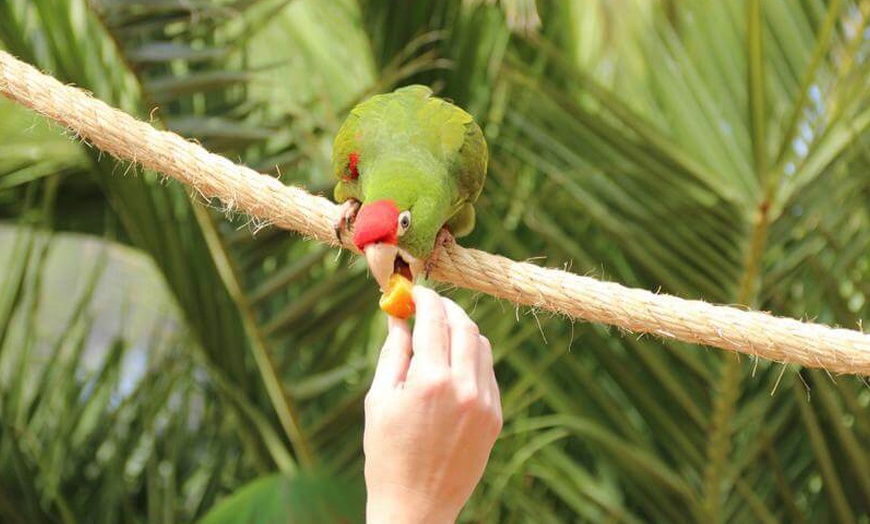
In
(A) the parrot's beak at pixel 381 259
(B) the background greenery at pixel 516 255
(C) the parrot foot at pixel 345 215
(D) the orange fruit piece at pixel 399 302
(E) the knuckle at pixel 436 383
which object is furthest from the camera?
(B) the background greenery at pixel 516 255

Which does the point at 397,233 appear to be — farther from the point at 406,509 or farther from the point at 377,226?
the point at 406,509

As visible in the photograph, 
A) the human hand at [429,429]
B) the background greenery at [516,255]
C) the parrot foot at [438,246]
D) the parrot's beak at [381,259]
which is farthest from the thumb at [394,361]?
the background greenery at [516,255]

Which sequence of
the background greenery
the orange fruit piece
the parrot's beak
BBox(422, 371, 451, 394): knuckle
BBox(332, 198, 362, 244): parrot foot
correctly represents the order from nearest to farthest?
BBox(422, 371, 451, 394): knuckle → the orange fruit piece → the parrot's beak → BBox(332, 198, 362, 244): parrot foot → the background greenery

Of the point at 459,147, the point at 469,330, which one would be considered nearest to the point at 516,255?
the point at 459,147

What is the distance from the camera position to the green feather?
0.95 metres

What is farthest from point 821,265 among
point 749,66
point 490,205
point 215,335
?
point 215,335

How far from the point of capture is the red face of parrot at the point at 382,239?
2.82 ft

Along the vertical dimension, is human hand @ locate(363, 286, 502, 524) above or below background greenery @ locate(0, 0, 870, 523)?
above

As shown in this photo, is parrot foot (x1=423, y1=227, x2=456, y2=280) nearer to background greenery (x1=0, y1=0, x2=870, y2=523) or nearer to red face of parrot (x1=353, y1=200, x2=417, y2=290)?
red face of parrot (x1=353, y1=200, x2=417, y2=290)

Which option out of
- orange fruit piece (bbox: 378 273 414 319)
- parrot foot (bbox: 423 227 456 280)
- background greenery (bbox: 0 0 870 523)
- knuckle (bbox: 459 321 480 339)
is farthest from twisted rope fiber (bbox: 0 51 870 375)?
background greenery (bbox: 0 0 870 523)

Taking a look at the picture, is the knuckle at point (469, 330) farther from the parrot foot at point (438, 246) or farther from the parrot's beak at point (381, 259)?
the parrot foot at point (438, 246)

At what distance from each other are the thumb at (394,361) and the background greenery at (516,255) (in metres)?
0.69

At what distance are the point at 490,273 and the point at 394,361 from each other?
1.12 ft

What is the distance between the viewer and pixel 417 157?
1011 millimetres
